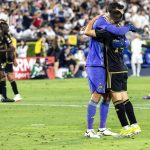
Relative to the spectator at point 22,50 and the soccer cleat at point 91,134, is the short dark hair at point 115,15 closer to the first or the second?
the soccer cleat at point 91,134

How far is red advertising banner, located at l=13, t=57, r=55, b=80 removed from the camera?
34.2m

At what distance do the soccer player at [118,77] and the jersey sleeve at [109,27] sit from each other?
90mm

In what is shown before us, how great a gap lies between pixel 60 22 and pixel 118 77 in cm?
2855

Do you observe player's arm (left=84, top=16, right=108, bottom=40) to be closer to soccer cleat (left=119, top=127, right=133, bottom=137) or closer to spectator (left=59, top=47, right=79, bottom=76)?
soccer cleat (left=119, top=127, right=133, bottom=137)

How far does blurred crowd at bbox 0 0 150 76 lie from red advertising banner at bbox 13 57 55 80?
41 cm

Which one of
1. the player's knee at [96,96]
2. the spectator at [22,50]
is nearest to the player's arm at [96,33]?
the player's knee at [96,96]

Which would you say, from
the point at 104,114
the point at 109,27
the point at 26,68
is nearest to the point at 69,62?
the point at 26,68

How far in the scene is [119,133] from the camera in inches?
532

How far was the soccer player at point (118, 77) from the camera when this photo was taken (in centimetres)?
1309

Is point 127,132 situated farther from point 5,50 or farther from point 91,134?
point 5,50

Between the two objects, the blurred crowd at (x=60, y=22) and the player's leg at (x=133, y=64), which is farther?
the blurred crowd at (x=60, y=22)

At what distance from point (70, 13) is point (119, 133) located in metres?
28.8

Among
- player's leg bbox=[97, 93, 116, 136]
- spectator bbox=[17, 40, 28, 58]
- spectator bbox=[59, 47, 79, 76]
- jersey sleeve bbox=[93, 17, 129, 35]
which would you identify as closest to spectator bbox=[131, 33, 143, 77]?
spectator bbox=[59, 47, 79, 76]

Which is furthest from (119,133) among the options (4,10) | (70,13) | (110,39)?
(70,13)
